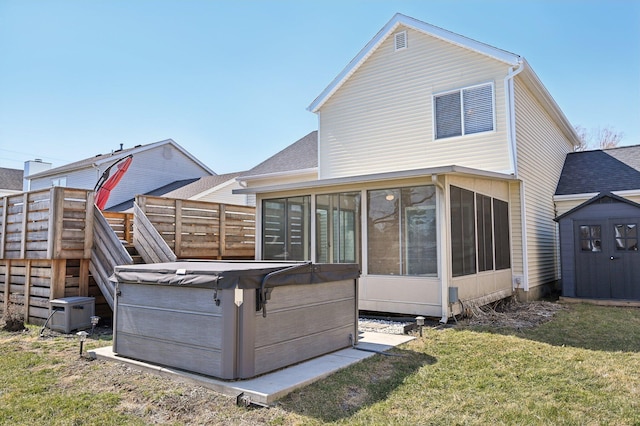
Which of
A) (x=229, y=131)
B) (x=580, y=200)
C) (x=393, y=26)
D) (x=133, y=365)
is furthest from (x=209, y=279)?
(x=229, y=131)

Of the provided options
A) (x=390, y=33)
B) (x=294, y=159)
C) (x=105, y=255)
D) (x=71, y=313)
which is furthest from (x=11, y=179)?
(x=390, y=33)

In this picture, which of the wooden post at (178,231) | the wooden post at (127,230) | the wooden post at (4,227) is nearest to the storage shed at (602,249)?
the wooden post at (178,231)

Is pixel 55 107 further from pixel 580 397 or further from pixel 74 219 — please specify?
pixel 580 397

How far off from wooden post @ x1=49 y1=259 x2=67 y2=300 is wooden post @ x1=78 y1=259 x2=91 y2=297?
10.4 inches

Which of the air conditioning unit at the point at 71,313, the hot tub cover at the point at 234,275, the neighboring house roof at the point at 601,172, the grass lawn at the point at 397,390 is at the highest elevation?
the neighboring house roof at the point at 601,172

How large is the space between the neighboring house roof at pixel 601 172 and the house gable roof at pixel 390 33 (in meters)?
4.76

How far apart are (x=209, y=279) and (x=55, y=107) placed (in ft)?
57.7

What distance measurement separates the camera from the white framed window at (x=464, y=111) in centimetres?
955

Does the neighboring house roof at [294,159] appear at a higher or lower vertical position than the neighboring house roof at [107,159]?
lower

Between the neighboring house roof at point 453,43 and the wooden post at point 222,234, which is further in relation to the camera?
the wooden post at point 222,234

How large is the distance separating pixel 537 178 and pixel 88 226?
387 inches

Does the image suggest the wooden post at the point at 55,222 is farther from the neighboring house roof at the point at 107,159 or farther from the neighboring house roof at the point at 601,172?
the neighboring house roof at the point at 107,159

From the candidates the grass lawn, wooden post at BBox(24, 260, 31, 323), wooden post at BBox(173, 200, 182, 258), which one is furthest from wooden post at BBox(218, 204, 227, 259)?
the grass lawn

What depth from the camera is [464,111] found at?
9852mm
